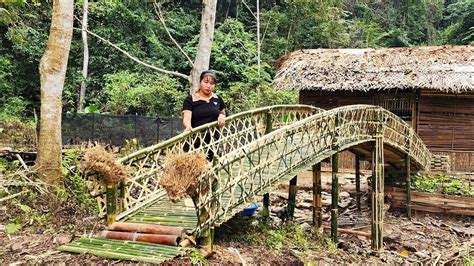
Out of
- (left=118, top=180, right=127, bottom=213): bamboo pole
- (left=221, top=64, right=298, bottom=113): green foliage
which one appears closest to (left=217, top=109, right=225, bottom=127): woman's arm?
(left=118, top=180, right=127, bottom=213): bamboo pole

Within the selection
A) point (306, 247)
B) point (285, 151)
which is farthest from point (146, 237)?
point (306, 247)

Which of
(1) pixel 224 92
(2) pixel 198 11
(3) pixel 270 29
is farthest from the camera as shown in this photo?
(2) pixel 198 11

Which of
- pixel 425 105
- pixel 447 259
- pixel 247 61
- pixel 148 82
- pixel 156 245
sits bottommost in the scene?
pixel 447 259

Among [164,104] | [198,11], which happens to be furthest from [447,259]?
[198,11]

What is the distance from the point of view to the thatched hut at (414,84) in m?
13.7

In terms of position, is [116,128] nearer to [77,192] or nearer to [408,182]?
[77,192]

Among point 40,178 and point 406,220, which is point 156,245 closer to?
point 40,178

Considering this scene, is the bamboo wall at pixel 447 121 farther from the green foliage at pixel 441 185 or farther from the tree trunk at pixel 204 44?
the tree trunk at pixel 204 44

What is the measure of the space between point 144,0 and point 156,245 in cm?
2104

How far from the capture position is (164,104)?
1897 centimetres

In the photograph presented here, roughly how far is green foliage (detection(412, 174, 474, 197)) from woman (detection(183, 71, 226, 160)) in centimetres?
830

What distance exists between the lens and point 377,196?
9.07m

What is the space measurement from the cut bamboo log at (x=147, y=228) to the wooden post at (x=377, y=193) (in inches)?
219

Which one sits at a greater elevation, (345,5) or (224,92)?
(345,5)
